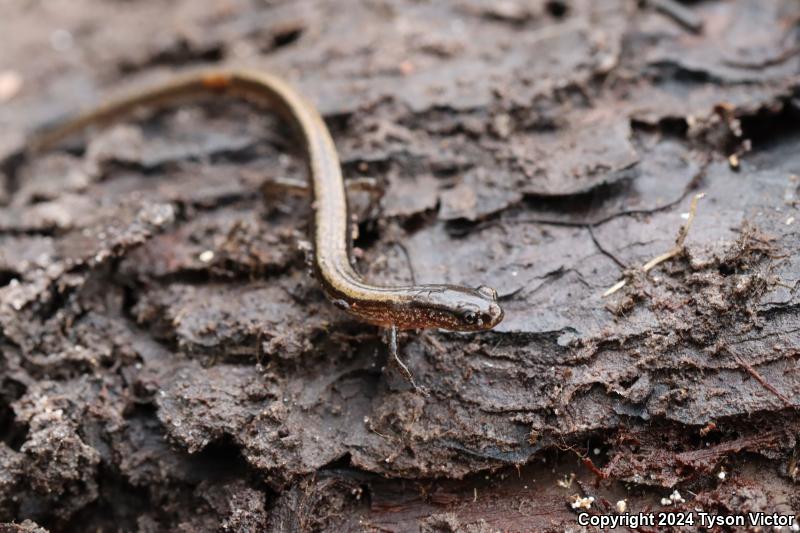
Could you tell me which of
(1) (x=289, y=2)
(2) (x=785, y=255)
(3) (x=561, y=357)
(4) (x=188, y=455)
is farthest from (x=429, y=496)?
(1) (x=289, y=2)

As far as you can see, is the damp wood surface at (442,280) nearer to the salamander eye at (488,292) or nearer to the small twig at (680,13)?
the small twig at (680,13)

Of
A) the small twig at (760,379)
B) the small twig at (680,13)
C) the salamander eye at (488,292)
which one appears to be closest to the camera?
the small twig at (760,379)

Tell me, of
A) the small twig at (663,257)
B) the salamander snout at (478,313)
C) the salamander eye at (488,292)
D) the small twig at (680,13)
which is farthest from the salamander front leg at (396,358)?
the small twig at (680,13)

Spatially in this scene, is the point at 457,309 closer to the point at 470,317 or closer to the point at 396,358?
the point at 470,317

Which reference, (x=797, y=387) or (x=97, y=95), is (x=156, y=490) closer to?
(x=797, y=387)

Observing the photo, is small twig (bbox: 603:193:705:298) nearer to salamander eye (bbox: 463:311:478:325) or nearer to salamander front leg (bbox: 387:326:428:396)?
salamander eye (bbox: 463:311:478:325)

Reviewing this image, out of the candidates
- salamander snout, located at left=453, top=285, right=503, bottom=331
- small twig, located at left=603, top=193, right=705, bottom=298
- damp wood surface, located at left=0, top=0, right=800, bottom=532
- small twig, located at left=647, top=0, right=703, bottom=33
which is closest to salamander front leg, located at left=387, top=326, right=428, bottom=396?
damp wood surface, located at left=0, top=0, right=800, bottom=532

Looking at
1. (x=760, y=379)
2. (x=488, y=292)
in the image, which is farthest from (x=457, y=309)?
(x=760, y=379)
